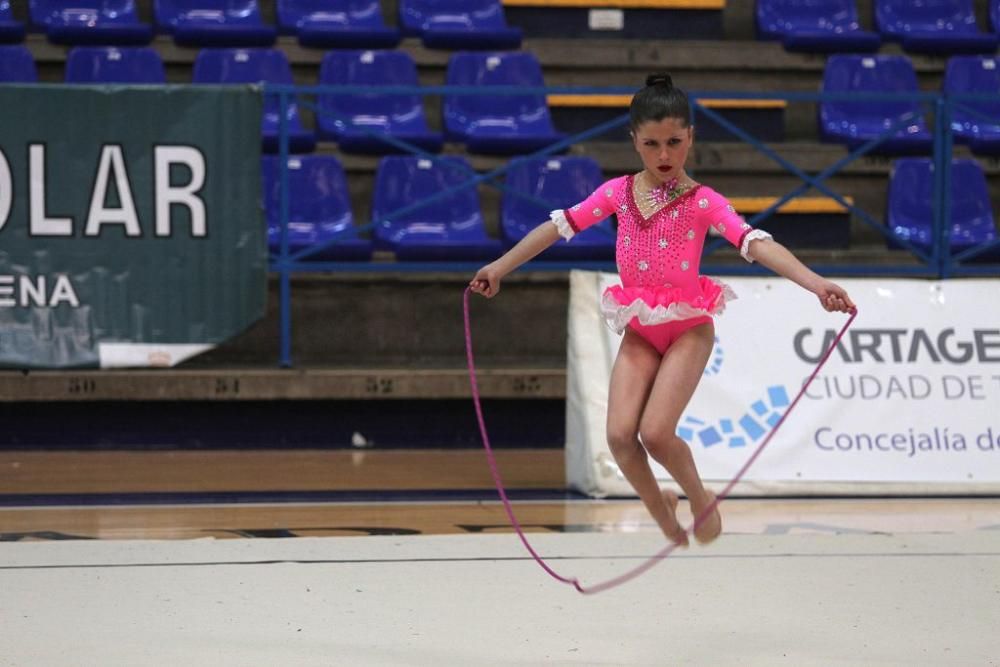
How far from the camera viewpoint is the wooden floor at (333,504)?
5.96 m

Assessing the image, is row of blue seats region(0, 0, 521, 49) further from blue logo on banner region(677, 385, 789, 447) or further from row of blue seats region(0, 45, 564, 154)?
blue logo on banner region(677, 385, 789, 447)

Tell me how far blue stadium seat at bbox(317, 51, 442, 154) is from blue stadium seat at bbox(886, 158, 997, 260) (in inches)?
109

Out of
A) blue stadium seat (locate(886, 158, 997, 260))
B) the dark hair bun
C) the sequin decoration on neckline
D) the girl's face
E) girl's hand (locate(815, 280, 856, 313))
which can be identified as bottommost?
blue stadium seat (locate(886, 158, 997, 260))

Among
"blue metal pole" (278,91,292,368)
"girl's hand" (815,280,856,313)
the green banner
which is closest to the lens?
"girl's hand" (815,280,856,313)

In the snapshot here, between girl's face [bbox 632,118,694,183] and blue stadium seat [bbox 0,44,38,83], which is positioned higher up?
girl's face [bbox 632,118,694,183]

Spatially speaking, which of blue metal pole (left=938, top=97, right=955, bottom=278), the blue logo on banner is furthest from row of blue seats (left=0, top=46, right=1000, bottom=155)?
the blue logo on banner

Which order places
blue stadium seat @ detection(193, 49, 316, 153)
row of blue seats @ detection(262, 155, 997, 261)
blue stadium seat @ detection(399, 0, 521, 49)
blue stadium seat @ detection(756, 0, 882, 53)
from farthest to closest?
blue stadium seat @ detection(756, 0, 882, 53) < blue stadium seat @ detection(399, 0, 521, 49) < blue stadium seat @ detection(193, 49, 316, 153) < row of blue seats @ detection(262, 155, 997, 261)

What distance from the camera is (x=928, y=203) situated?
9.07 m

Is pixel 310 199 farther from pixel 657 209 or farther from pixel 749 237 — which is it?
pixel 749 237

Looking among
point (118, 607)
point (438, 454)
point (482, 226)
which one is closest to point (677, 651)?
point (118, 607)

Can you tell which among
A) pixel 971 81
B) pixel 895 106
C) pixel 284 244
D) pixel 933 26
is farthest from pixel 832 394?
pixel 933 26

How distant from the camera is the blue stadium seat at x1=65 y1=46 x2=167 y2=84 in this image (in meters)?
8.91

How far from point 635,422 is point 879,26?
7158 mm

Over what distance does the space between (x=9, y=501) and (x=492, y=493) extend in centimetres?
210
